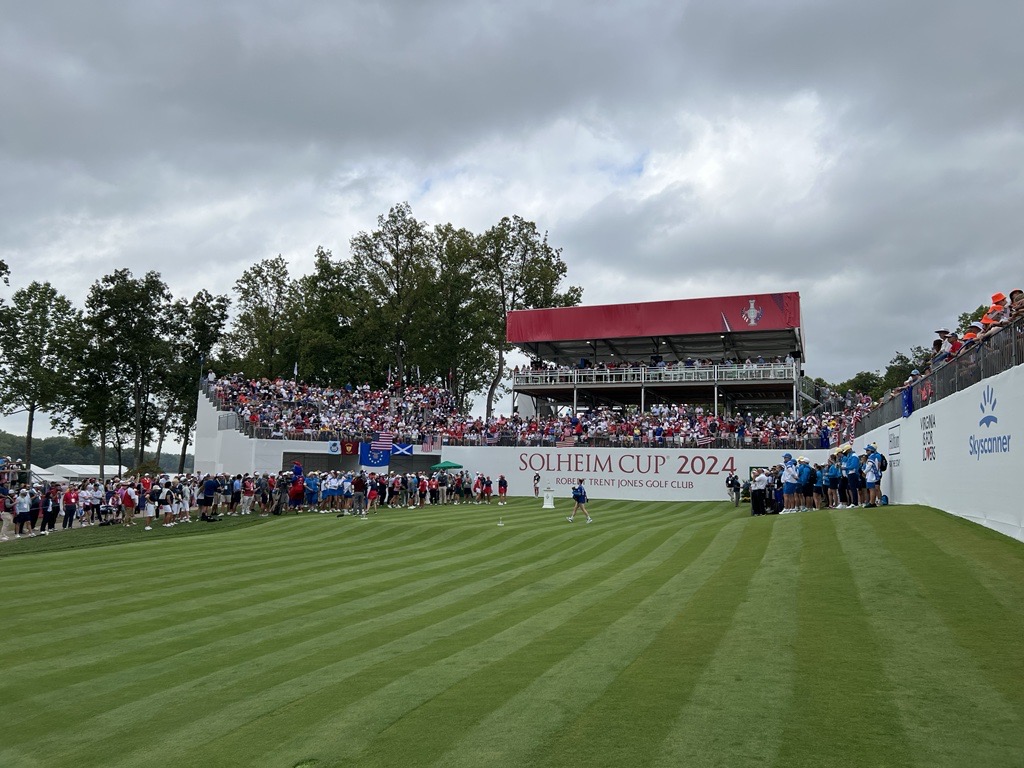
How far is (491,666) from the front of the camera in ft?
25.0

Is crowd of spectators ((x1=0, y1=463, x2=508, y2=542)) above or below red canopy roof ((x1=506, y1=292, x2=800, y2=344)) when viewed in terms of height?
below

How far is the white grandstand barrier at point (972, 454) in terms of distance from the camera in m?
11.7

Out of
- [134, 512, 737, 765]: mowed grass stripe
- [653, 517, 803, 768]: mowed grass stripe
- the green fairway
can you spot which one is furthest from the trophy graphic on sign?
[653, 517, 803, 768]: mowed grass stripe

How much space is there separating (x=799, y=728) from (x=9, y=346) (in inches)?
2230

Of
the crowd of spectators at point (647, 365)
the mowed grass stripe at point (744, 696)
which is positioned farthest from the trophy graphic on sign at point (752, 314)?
the mowed grass stripe at point (744, 696)

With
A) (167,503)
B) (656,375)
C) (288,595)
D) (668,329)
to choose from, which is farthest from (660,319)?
(288,595)

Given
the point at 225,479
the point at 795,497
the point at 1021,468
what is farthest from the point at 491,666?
the point at 225,479

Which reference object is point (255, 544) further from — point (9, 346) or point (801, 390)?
point (9, 346)

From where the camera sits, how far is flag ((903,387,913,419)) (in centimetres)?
2012

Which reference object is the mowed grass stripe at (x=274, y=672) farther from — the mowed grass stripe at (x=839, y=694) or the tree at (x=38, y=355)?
the tree at (x=38, y=355)

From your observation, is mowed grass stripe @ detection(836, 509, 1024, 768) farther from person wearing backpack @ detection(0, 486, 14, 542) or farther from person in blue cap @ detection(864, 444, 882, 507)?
person wearing backpack @ detection(0, 486, 14, 542)

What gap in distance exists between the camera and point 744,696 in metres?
6.15

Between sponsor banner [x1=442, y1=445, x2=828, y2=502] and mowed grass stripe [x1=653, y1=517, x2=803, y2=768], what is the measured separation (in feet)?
90.8

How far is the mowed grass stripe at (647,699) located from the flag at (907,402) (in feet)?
41.5
